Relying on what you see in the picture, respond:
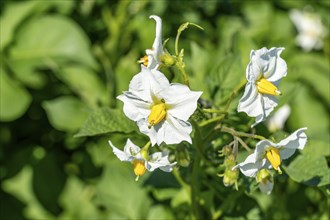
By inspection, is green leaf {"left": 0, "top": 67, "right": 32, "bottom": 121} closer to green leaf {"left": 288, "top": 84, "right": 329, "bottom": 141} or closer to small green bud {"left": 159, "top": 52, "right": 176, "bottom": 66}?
small green bud {"left": 159, "top": 52, "right": 176, "bottom": 66}

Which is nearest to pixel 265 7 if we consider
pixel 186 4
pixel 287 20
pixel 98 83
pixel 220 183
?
pixel 287 20

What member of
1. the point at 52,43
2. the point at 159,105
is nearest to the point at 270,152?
the point at 159,105

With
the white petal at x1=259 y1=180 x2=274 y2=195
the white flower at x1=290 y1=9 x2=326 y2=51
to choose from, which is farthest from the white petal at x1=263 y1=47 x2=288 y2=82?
the white flower at x1=290 y1=9 x2=326 y2=51

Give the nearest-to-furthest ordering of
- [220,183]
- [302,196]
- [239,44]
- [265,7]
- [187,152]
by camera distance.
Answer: [187,152]
[220,183]
[239,44]
[302,196]
[265,7]

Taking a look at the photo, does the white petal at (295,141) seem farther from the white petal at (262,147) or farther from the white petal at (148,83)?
the white petal at (148,83)

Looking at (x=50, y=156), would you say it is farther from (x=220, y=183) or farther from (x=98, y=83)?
(x=220, y=183)

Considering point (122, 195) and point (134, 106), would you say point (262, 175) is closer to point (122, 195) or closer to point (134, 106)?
point (134, 106)

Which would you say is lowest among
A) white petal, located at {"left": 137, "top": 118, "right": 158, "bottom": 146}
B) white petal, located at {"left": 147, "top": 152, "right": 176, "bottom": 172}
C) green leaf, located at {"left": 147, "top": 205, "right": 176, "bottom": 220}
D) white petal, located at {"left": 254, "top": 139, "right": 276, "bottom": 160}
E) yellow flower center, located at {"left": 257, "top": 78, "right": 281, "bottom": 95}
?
green leaf, located at {"left": 147, "top": 205, "right": 176, "bottom": 220}
